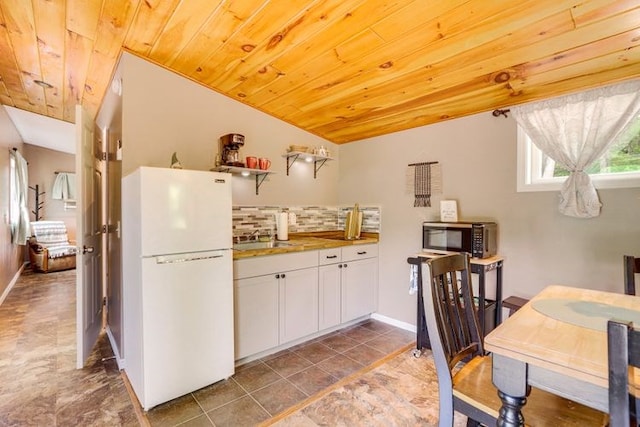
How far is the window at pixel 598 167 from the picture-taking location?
78.8 inches

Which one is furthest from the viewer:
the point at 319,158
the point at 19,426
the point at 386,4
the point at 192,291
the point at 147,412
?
the point at 319,158

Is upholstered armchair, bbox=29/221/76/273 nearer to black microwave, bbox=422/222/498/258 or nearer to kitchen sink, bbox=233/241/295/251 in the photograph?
kitchen sink, bbox=233/241/295/251

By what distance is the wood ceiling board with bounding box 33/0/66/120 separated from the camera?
5.92 feet

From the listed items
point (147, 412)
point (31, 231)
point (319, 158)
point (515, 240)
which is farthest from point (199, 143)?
point (31, 231)

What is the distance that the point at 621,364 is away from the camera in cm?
69

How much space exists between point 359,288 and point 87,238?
94.8 inches

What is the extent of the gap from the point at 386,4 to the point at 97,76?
2462 millimetres

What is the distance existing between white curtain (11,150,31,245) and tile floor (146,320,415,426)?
461cm

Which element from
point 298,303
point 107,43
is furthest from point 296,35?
point 298,303

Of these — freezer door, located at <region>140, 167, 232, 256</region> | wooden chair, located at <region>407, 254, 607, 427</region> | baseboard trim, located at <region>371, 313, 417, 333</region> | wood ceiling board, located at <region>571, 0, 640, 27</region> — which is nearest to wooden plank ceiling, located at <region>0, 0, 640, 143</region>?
wood ceiling board, located at <region>571, 0, 640, 27</region>

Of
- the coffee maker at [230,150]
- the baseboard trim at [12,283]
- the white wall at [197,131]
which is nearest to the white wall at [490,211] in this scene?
the white wall at [197,131]

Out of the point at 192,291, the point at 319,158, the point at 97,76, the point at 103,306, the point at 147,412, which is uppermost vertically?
the point at 97,76

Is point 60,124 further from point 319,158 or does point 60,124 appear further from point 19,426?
point 19,426

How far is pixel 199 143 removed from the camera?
262 cm
